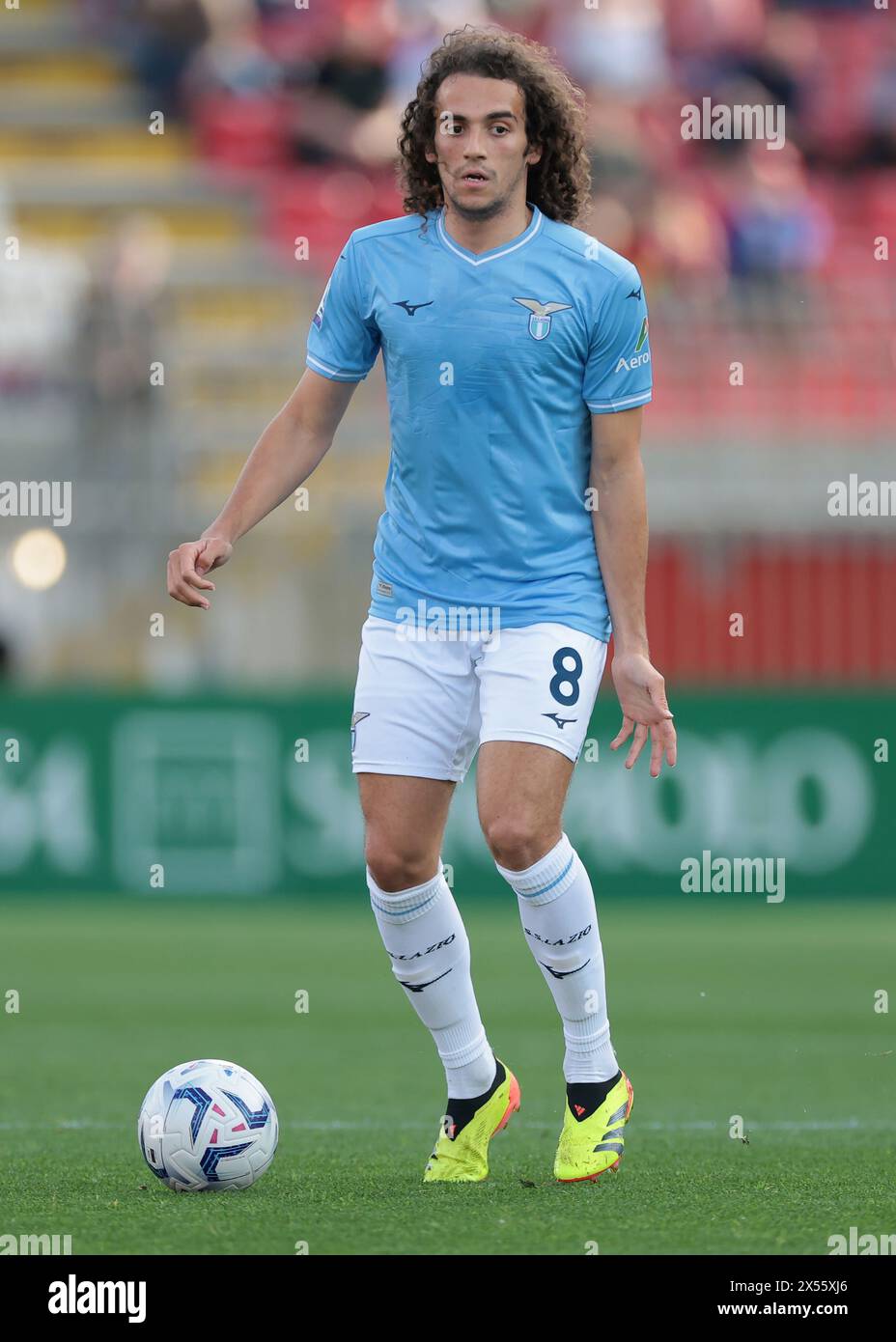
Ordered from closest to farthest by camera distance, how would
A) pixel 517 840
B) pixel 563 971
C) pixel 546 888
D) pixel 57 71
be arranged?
pixel 517 840 → pixel 546 888 → pixel 563 971 → pixel 57 71

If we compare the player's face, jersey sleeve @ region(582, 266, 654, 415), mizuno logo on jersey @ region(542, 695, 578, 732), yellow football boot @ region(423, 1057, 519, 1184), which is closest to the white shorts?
mizuno logo on jersey @ region(542, 695, 578, 732)

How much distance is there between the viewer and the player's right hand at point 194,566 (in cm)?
519

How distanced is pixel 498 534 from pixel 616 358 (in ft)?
1.56

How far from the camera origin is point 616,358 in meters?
5.25

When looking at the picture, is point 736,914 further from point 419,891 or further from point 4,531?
point 419,891

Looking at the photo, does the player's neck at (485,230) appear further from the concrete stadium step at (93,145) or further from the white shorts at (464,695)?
the concrete stadium step at (93,145)

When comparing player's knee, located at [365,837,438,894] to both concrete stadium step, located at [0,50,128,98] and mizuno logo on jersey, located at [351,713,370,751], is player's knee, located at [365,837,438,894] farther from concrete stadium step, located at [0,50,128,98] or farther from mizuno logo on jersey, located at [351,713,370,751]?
concrete stadium step, located at [0,50,128,98]

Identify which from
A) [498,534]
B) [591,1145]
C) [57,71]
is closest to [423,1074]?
[591,1145]

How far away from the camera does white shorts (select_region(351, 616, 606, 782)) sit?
5195 mm

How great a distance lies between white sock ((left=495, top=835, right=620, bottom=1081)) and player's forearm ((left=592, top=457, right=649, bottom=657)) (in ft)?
1.70

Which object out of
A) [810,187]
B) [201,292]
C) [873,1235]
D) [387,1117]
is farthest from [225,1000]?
[810,187]

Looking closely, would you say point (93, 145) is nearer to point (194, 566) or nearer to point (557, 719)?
point (194, 566)

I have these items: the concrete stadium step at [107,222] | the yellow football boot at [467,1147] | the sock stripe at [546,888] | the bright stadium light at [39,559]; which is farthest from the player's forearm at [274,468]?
the concrete stadium step at [107,222]

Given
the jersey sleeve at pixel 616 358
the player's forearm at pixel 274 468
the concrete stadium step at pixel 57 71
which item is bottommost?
the player's forearm at pixel 274 468
